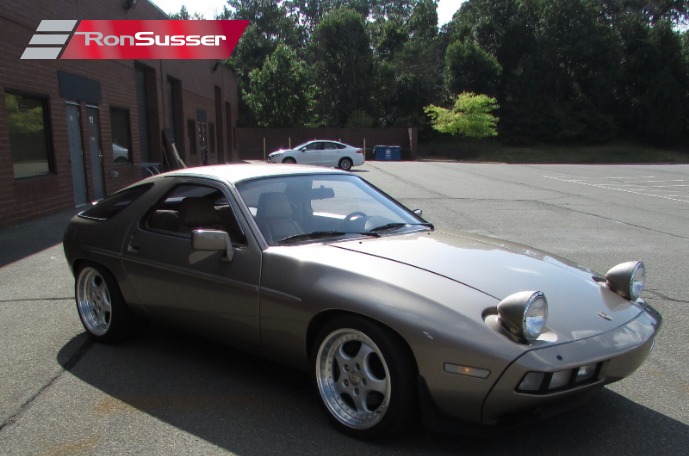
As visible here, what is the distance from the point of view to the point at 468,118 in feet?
162

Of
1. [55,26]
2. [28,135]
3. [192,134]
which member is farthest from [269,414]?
[192,134]

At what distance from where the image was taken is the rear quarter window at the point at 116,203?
4.47 m

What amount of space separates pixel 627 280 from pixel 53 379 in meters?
3.70

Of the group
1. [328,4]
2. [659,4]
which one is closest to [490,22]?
[659,4]

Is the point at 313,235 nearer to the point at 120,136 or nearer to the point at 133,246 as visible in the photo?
the point at 133,246

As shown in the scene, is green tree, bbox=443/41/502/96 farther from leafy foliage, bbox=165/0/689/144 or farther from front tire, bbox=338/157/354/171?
front tire, bbox=338/157/354/171

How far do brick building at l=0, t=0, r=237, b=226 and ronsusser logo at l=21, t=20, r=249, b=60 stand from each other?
0.18 m

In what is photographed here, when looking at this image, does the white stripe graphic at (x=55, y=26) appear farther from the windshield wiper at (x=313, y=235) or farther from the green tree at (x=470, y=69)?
the green tree at (x=470, y=69)

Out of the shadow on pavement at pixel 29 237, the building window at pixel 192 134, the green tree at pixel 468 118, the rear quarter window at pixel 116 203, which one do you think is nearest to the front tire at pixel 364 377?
the rear quarter window at pixel 116 203

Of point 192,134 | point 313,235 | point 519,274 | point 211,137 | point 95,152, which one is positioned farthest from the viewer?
point 211,137

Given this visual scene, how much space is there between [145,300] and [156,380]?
24.3 inches

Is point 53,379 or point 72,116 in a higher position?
point 72,116

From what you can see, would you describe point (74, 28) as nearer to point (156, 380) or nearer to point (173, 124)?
point (173, 124)

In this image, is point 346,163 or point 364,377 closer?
point 364,377
